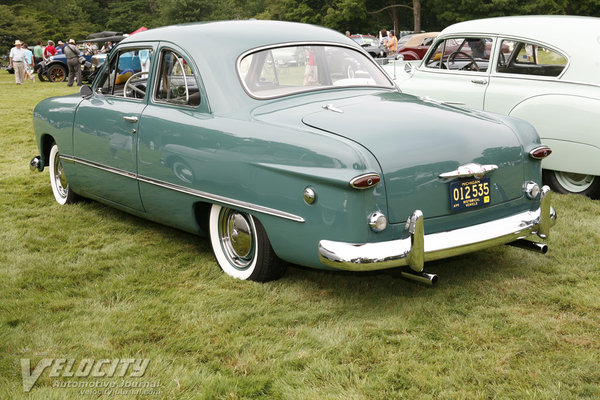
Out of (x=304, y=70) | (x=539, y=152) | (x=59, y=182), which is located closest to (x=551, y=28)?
(x=539, y=152)

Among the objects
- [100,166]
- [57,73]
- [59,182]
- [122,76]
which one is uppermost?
[122,76]

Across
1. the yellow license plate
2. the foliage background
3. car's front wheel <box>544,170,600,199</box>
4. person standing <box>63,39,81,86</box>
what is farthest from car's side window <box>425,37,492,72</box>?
the foliage background

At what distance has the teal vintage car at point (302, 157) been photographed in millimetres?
3645

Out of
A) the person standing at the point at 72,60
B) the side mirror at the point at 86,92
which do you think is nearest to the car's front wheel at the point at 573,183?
the side mirror at the point at 86,92

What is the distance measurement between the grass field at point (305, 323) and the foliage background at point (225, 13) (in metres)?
51.7

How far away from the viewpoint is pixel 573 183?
257 inches

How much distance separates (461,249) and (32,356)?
2.36 m

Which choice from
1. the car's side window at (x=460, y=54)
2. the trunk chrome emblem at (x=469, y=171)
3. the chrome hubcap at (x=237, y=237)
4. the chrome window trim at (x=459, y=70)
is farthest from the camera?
the car's side window at (x=460, y=54)

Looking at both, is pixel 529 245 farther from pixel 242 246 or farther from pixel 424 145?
pixel 242 246

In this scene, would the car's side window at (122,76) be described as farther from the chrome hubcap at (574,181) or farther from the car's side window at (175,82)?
the chrome hubcap at (574,181)

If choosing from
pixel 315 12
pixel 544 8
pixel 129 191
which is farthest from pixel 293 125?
pixel 315 12

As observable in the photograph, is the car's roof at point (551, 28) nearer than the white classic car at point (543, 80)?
No

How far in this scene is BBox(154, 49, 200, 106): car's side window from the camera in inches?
185

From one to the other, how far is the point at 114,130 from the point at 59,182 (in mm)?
1879
